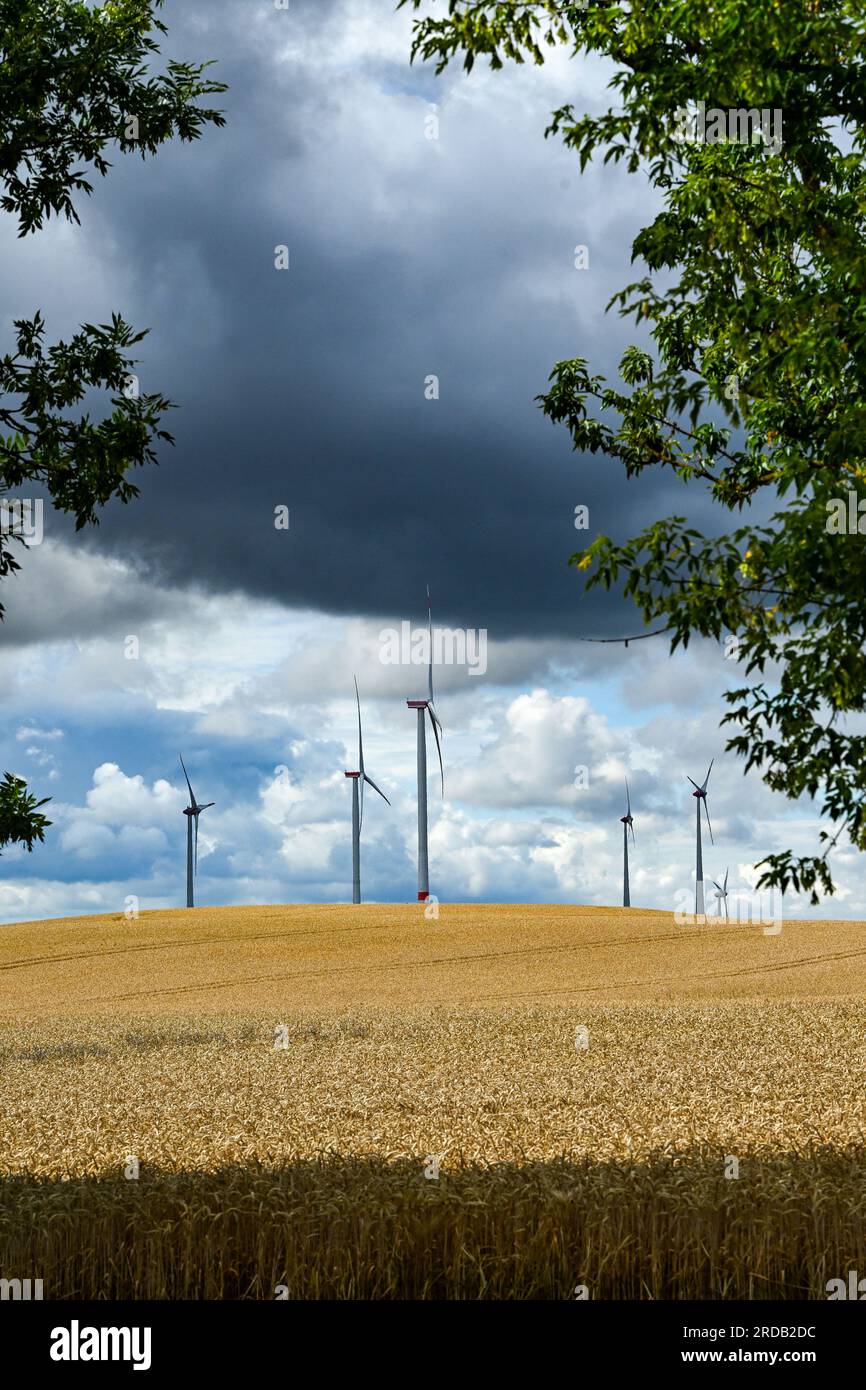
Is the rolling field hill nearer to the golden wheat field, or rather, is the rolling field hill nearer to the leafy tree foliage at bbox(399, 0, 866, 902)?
the golden wheat field

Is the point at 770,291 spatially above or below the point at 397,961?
above

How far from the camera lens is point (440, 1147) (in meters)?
14.1

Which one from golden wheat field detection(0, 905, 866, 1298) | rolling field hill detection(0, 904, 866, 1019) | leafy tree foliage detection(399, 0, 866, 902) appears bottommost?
golden wheat field detection(0, 905, 866, 1298)

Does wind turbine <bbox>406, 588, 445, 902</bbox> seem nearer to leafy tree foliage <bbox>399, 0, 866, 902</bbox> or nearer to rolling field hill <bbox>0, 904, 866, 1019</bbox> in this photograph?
rolling field hill <bbox>0, 904, 866, 1019</bbox>

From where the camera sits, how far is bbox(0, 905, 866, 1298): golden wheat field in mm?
10008

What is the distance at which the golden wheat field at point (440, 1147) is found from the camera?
32.8 feet

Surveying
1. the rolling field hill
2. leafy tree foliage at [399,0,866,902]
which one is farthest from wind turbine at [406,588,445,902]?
leafy tree foliage at [399,0,866,902]

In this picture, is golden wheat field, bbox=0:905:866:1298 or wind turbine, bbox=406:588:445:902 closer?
golden wheat field, bbox=0:905:866:1298

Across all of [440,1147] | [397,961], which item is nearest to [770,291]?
[440,1147]

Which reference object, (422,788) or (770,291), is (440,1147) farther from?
(422,788)

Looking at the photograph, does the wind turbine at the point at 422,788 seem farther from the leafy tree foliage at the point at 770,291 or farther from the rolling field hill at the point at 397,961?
the leafy tree foliage at the point at 770,291

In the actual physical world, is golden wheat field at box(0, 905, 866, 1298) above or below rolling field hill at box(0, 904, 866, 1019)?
below

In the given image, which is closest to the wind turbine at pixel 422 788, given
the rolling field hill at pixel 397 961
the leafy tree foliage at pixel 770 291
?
the rolling field hill at pixel 397 961

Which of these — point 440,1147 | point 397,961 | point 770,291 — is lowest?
point 440,1147
